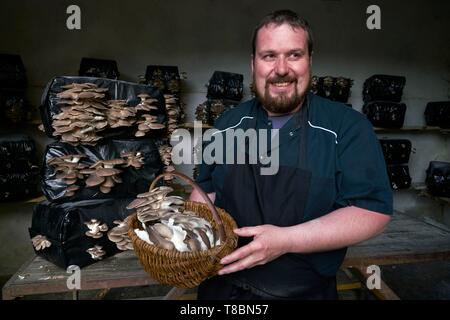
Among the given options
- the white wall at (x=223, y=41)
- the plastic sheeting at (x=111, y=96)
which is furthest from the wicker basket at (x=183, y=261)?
the white wall at (x=223, y=41)

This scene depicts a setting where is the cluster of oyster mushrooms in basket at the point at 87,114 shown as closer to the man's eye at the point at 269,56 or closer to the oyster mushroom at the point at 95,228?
the oyster mushroom at the point at 95,228

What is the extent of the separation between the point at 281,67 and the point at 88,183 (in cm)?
175

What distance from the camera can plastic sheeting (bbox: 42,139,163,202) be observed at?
2.55 m

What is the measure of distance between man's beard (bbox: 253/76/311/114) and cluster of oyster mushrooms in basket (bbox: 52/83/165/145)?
4.33ft

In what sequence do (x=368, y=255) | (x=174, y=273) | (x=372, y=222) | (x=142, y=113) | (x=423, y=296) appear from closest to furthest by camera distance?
(x=174, y=273) < (x=372, y=222) < (x=368, y=255) < (x=142, y=113) < (x=423, y=296)

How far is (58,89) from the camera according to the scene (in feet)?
8.41

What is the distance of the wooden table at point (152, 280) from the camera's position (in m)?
2.18

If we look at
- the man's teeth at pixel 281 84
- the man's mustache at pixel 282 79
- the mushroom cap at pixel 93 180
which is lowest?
A: the mushroom cap at pixel 93 180

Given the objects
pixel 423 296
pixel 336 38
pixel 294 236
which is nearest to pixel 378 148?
pixel 294 236

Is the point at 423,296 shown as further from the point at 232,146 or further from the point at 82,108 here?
the point at 82,108

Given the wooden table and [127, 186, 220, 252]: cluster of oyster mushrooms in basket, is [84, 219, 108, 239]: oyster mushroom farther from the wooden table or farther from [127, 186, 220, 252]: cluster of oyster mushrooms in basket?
[127, 186, 220, 252]: cluster of oyster mushrooms in basket

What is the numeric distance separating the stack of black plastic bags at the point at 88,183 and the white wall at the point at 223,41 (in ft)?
6.81

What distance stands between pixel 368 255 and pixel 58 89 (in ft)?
9.86

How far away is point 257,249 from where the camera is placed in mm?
1370
